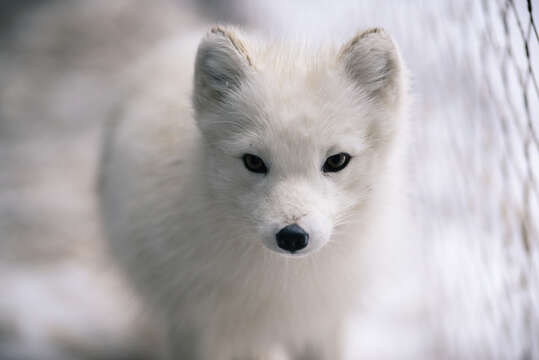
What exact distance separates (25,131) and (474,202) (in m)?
2.30

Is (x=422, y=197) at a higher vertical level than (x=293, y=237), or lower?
higher

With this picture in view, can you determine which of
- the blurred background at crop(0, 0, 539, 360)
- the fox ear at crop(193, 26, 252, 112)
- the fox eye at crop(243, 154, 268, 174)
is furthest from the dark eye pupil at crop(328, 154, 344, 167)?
the blurred background at crop(0, 0, 539, 360)

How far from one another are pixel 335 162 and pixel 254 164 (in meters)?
0.18

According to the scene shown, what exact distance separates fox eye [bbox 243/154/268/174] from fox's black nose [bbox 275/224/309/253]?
0.18 metres

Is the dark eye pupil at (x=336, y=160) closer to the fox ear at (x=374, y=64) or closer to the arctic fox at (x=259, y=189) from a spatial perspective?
the arctic fox at (x=259, y=189)

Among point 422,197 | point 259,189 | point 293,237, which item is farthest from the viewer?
point 422,197

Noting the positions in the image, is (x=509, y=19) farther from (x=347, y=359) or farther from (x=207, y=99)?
(x=347, y=359)

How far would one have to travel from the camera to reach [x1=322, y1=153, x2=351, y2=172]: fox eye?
4.32ft

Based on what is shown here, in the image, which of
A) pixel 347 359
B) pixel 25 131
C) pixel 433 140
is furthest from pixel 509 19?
pixel 25 131

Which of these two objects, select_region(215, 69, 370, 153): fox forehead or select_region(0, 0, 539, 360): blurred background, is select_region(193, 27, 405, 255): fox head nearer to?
select_region(215, 69, 370, 153): fox forehead

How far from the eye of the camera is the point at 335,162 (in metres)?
1.32

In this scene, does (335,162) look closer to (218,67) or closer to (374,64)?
(374,64)

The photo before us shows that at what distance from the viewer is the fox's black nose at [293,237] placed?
119 cm

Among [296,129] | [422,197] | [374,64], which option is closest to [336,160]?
[296,129]
